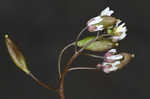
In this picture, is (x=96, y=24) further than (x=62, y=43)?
No

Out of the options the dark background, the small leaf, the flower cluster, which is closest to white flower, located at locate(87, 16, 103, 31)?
the flower cluster

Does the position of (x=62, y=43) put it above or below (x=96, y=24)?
below

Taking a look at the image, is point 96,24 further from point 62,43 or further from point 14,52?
point 62,43

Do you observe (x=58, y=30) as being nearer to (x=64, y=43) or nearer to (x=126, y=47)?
(x=64, y=43)

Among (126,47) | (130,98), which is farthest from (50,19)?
(130,98)

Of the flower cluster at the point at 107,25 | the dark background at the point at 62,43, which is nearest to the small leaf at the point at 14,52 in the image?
the flower cluster at the point at 107,25

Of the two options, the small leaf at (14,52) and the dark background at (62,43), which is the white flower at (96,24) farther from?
the dark background at (62,43)

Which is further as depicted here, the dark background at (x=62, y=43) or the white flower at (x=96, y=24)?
the dark background at (x=62, y=43)

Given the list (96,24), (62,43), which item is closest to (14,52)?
(96,24)
